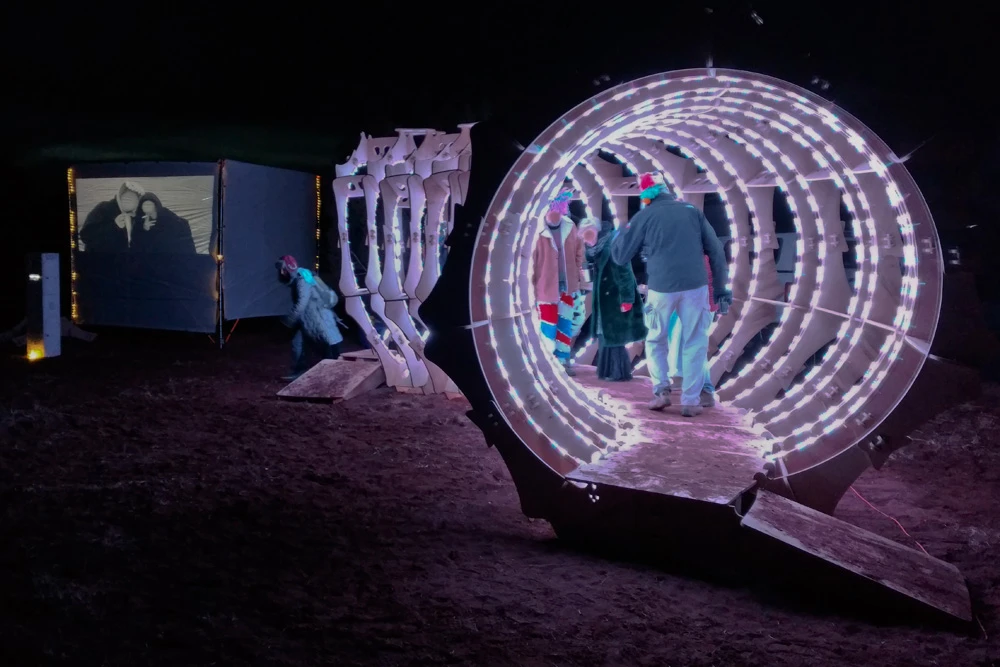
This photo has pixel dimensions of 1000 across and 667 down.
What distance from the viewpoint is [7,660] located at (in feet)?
11.9

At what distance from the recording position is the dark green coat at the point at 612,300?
364 inches

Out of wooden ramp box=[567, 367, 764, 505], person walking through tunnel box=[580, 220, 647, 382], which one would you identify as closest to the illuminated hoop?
wooden ramp box=[567, 367, 764, 505]

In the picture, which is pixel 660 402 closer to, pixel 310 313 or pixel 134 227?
pixel 310 313

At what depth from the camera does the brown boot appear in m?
8.11

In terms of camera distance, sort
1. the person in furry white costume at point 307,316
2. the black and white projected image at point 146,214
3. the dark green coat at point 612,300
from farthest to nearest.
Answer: the black and white projected image at point 146,214 → the person in furry white costume at point 307,316 → the dark green coat at point 612,300

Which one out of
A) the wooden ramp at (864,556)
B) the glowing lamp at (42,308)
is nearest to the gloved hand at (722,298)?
the wooden ramp at (864,556)

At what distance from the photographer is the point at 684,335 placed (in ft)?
24.6

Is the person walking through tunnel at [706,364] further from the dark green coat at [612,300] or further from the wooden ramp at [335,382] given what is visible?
the wooden ramp at [335,382]

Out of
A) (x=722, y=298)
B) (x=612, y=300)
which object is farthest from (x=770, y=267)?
(x=612, y=300)

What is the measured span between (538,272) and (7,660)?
6.91m

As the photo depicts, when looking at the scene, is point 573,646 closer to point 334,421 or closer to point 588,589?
point 588,589

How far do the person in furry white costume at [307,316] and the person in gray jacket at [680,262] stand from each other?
17.9 feet

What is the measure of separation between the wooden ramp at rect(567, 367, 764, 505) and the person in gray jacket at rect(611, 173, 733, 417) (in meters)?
0.45

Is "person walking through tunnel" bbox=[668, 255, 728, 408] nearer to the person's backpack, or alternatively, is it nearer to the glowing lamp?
the person's backpack
